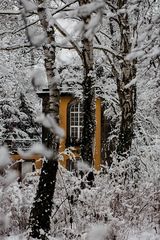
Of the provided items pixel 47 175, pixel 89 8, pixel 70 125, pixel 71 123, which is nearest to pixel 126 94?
pixel 47 175

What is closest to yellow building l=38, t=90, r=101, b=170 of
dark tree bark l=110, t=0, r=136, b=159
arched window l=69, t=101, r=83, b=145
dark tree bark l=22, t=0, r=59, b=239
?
arched window l=69, t=101, r=83, b=145

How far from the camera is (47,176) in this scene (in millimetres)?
6754

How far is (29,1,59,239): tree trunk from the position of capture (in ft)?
21.7

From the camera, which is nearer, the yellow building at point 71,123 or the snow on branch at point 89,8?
the snow on branch at point 89,8

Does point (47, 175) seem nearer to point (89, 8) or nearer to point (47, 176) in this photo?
point (47, 176)

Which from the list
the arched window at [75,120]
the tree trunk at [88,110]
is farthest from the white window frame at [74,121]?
the tree trunk at [88,110]

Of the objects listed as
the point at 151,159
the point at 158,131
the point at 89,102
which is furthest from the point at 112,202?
the point at 158,131

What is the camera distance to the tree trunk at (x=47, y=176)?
6.62 metres

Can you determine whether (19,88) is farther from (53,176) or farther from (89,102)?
(53,176)

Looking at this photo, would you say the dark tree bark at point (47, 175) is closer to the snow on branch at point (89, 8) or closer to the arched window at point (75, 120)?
the snow on branch at point (89, 8)

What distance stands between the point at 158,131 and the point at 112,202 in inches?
470

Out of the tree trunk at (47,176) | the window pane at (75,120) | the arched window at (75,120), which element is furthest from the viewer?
the window pane at (75,120)

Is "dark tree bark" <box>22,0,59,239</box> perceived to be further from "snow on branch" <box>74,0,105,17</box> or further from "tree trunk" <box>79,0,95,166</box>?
"snow on branch" <box>74,0,105,17</box>

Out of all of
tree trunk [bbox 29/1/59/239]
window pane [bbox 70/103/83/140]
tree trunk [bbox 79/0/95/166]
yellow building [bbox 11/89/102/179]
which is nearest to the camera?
tree trunk [bbox 29/1/59/239]
